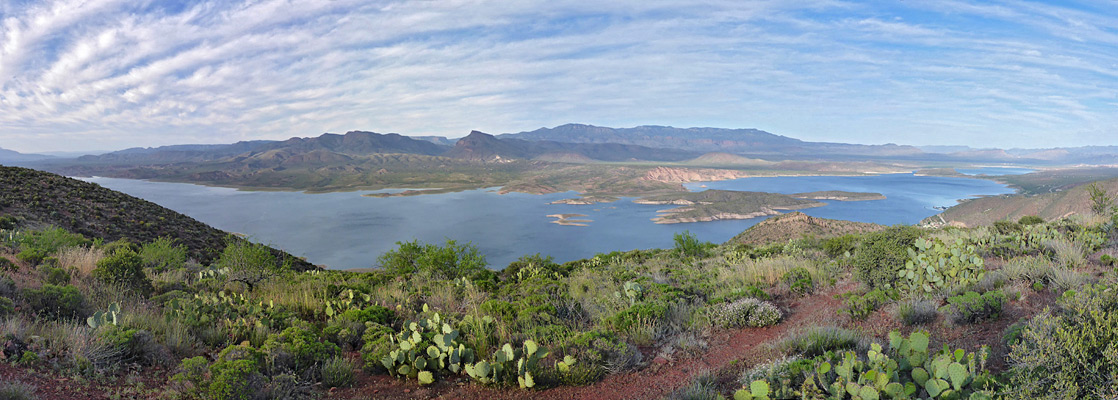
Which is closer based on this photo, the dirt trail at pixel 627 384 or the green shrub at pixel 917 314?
the dirt trail at pixel 627 384

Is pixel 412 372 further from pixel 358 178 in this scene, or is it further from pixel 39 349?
pixel 358 178

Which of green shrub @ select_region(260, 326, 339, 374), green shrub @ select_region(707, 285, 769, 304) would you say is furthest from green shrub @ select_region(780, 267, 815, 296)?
green shrub @ select_region(260, 326, 339, 374)

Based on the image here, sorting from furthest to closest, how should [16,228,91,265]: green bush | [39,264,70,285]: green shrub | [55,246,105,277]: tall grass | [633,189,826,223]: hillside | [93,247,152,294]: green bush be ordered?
[633,189,826,223]: hillside < [16,228,91,265]: green bush < [55,246,105,277]: tall grass < [93,247,152,294]: green bush < [39,264,70,285]: green shrub

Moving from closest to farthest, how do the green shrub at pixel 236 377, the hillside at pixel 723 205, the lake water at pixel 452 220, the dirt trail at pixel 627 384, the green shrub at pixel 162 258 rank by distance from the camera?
1. the green shrub at pixel 236 377
2. the dirt trail at pixel 627 384
3. the green shrub at pixel 162 258
4. the lake water at pixel 452 220
5. the hillside at pixel 723 205

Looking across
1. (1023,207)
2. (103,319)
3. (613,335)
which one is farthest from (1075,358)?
(1023,207)

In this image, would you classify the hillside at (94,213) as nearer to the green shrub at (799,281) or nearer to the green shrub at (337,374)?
the green shrub at (337,374)

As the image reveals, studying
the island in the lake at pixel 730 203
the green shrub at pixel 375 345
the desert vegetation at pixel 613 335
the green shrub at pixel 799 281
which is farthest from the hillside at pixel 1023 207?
the green shrub at pixel 375 345

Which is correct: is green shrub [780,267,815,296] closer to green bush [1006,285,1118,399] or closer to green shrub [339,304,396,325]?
green bush [1006,285,1118,399]
